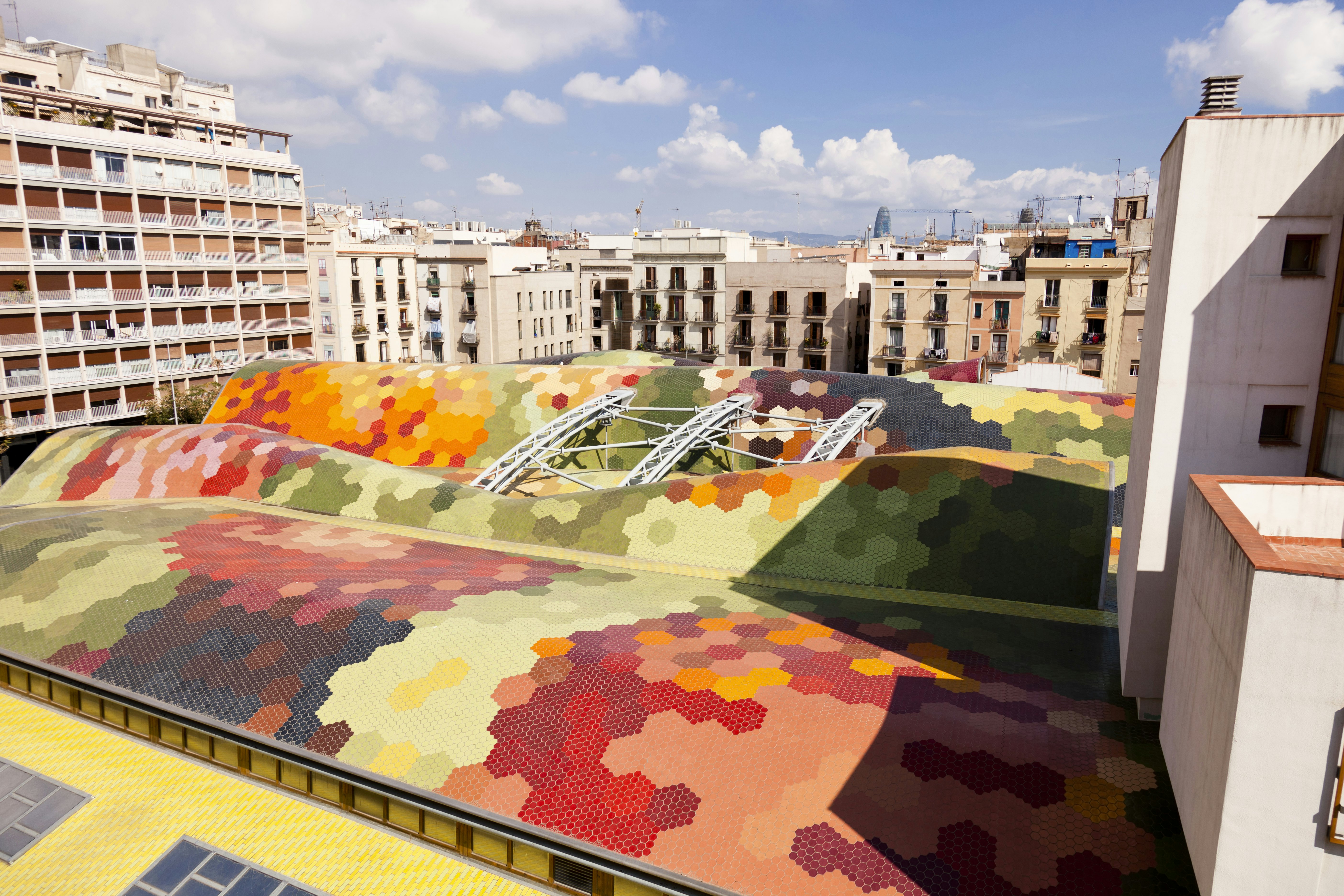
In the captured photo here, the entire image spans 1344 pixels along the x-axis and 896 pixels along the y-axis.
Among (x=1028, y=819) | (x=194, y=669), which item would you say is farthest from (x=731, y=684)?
(x=194, y=669)

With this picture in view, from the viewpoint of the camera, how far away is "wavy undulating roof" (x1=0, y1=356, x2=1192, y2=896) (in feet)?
33.8

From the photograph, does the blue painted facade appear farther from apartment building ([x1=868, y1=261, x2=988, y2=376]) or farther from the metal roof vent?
the metal roof vent

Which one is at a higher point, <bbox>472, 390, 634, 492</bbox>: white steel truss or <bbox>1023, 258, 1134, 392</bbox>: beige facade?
<bbox>1023, 258, 1134, 392</bbox>: beige facade

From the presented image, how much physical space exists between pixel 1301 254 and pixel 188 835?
16625 mm

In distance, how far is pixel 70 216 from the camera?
47.3 m

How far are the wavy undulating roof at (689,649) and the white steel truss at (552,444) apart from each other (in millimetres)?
3316

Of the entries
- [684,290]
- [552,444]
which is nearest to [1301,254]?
[552,444]

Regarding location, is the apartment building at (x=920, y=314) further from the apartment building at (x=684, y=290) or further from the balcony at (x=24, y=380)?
the balcony at (x=24, y=380)

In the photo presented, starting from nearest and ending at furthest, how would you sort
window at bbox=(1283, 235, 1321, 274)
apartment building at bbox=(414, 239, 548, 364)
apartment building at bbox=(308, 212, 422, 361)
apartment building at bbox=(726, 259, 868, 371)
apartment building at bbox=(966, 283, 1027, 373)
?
window at bbox=(1283, 235, 1321, 274) < apartment building at bbox=(966, 283, 1027, 373) < apartment building at bbox=(726, 259, 868, 371) < apartment building at bbox=(308, 212, 422, 361) < apartment building at bbox=(414, 239, 548, 364)

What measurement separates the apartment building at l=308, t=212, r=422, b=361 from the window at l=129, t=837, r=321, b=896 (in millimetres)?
55839

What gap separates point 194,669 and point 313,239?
2174 inches

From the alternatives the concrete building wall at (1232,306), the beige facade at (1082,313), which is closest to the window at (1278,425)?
the concrete building wall at (1232,306)

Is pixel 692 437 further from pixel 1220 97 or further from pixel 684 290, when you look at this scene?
pixel 684 290

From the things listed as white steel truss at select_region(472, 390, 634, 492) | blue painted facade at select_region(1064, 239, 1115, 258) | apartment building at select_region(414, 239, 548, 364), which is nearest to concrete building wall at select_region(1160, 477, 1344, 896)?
white steel truss at select_region(472, 390, 634, 492)
